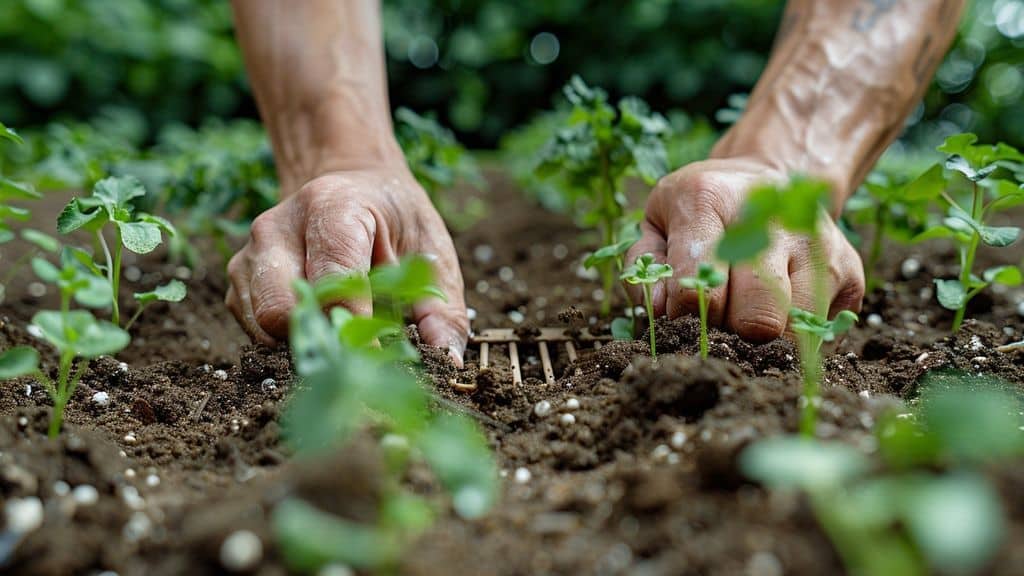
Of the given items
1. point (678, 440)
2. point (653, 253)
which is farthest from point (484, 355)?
point (678, 440)

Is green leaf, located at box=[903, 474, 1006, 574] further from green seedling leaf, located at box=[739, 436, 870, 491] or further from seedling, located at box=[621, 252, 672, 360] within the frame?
seedling, located at box=[621, 252, 672, 360]

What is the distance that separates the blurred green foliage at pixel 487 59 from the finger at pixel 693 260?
138 inches

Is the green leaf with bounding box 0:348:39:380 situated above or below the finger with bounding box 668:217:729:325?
above

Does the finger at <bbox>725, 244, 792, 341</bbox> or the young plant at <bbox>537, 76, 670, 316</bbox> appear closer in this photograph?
the finger at <bbox>725, 244, 792, 341</bbox>

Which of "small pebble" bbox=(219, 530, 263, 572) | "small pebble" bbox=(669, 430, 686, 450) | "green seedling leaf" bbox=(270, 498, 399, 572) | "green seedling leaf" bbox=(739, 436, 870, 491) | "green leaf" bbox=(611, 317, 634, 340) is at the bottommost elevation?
"green leaf" bbox=(611, 317, 634, 340)

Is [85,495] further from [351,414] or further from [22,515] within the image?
[351,414]

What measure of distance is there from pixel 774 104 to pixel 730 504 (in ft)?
4.02

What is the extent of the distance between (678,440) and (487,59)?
14.2 ft

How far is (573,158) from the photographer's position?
1.99 meters

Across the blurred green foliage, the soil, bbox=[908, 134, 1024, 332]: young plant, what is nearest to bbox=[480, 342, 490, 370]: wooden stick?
the soil

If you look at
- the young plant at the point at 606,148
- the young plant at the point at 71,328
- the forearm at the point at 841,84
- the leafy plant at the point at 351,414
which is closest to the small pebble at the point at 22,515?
the young plant at the point at 71,328

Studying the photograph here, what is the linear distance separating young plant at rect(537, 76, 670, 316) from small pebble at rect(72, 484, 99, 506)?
1096 millimetres

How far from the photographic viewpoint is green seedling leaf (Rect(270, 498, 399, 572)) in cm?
72

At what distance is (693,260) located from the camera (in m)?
1.44
